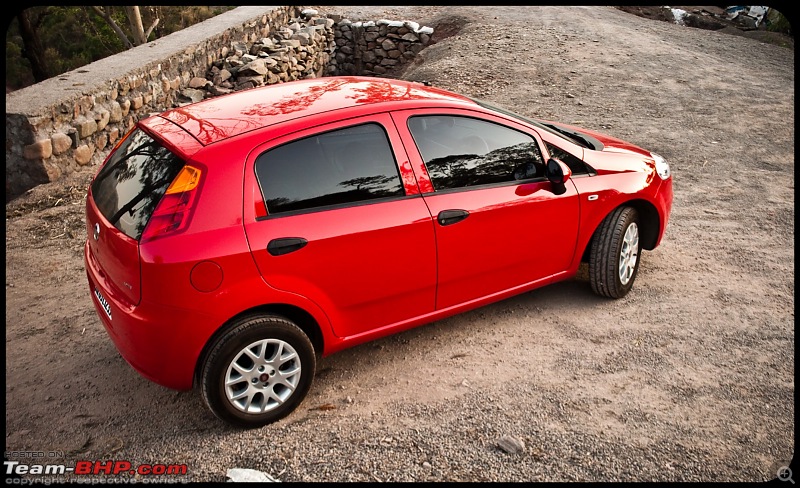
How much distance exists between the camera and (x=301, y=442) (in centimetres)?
341

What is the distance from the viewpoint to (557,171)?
417 cm

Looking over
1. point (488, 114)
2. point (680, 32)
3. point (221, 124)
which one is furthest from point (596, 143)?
point (680, 32)

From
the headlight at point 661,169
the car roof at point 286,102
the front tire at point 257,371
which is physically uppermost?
the car roof at point 286,102

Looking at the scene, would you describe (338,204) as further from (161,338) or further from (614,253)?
(614,253)

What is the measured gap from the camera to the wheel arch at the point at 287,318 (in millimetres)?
3307

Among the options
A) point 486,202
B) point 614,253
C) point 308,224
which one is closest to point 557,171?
point 486,202

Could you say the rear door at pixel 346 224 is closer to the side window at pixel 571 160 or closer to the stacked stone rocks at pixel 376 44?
the side window at pixel 571 160

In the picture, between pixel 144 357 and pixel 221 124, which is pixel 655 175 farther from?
pixel 144 357

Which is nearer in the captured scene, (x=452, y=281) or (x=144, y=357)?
(x=144, y=357)

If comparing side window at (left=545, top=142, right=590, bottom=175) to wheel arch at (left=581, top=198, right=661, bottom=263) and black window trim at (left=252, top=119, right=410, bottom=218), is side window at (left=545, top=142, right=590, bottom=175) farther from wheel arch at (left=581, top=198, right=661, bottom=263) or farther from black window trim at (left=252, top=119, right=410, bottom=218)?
black window trim at (left=252, top=119, right=410, bottom=218)

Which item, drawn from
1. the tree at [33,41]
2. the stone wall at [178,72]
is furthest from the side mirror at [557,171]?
the tree at [33,41]

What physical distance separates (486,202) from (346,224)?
3.15 ft

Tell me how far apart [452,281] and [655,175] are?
75.3 inches

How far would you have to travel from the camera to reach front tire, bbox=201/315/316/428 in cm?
328
